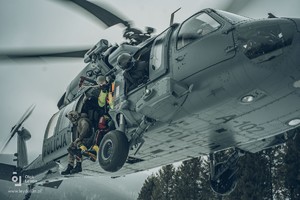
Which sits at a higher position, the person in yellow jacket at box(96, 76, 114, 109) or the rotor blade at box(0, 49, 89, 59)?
the rotor blade at box(0, 49, 89, 59)

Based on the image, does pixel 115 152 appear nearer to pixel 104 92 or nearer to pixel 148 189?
pixel 104 92

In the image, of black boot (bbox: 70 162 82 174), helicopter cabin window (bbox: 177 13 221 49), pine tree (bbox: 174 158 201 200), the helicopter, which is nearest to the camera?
the helicopter

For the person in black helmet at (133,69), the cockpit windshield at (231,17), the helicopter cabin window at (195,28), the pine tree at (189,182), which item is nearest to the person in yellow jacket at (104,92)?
the person in black helmet at (133,69)

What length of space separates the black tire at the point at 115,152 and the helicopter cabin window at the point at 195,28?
2650 mm

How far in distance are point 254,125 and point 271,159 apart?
19894mm

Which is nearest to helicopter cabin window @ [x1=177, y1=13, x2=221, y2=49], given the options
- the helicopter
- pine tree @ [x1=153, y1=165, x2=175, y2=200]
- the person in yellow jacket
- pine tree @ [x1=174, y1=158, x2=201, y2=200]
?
the helicopter

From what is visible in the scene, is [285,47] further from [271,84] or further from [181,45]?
[181,45]

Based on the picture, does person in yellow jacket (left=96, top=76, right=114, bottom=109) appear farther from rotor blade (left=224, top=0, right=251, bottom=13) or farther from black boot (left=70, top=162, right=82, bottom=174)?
rotor blade (left=224, top=0, right=251, bottom=13)

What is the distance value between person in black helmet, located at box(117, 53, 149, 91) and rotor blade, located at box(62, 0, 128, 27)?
4.64 ft

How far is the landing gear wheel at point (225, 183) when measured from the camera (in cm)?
995

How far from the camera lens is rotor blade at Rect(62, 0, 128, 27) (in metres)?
7.82

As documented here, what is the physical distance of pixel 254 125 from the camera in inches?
290

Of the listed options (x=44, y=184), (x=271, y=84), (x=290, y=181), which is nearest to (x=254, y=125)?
(x=271, y=84)


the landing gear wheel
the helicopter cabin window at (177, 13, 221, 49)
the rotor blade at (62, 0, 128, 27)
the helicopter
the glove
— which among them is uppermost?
the rotor blade at (62, 0, 128, 27)
